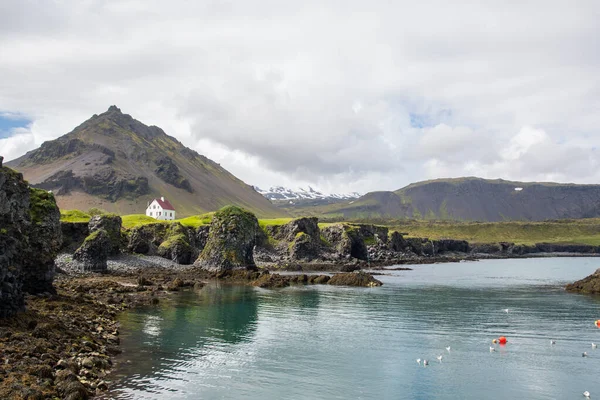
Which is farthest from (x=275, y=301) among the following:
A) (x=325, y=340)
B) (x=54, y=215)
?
(x=54, y=215)

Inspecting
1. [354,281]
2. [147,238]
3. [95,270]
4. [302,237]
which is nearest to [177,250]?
[147,238]

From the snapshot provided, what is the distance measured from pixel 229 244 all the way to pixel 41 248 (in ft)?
174

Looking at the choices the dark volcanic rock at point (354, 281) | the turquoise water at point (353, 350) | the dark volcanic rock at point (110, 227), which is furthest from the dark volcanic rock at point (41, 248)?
the dark volcanic rock at point (354, 281)

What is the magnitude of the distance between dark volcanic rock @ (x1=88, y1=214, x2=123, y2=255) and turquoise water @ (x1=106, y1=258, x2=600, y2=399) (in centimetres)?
4246

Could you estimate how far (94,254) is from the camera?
3140 inches

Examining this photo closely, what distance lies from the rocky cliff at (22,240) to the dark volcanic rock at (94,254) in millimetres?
32110

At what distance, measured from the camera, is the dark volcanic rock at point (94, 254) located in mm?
78963

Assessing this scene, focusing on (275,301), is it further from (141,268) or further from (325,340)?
(141,268)

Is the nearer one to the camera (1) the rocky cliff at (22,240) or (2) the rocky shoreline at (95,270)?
(2) the rocky shoreline at (95,270)

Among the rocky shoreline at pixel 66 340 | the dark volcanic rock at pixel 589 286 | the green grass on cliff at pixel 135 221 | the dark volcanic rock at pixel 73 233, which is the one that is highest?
the green grass on cliff at pixel 135 221

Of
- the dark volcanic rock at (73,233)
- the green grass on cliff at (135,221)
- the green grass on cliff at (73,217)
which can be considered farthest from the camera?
the green grass on cliff at (135,221)

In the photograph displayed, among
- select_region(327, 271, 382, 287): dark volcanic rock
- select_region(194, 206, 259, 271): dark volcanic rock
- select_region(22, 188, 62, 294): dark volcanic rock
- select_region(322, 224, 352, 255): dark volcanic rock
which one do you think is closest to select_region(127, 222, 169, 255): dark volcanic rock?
select_region(194, 206, 259, 271): dark volcanic rock

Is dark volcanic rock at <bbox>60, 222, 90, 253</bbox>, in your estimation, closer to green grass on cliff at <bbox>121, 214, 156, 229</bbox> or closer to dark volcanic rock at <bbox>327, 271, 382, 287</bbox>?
green grass on cliff at <bbox>121, 214, 156, 229</bbox>

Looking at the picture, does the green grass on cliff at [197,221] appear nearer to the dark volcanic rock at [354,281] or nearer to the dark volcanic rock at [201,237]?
the dark volcanic rock at [201,237]
